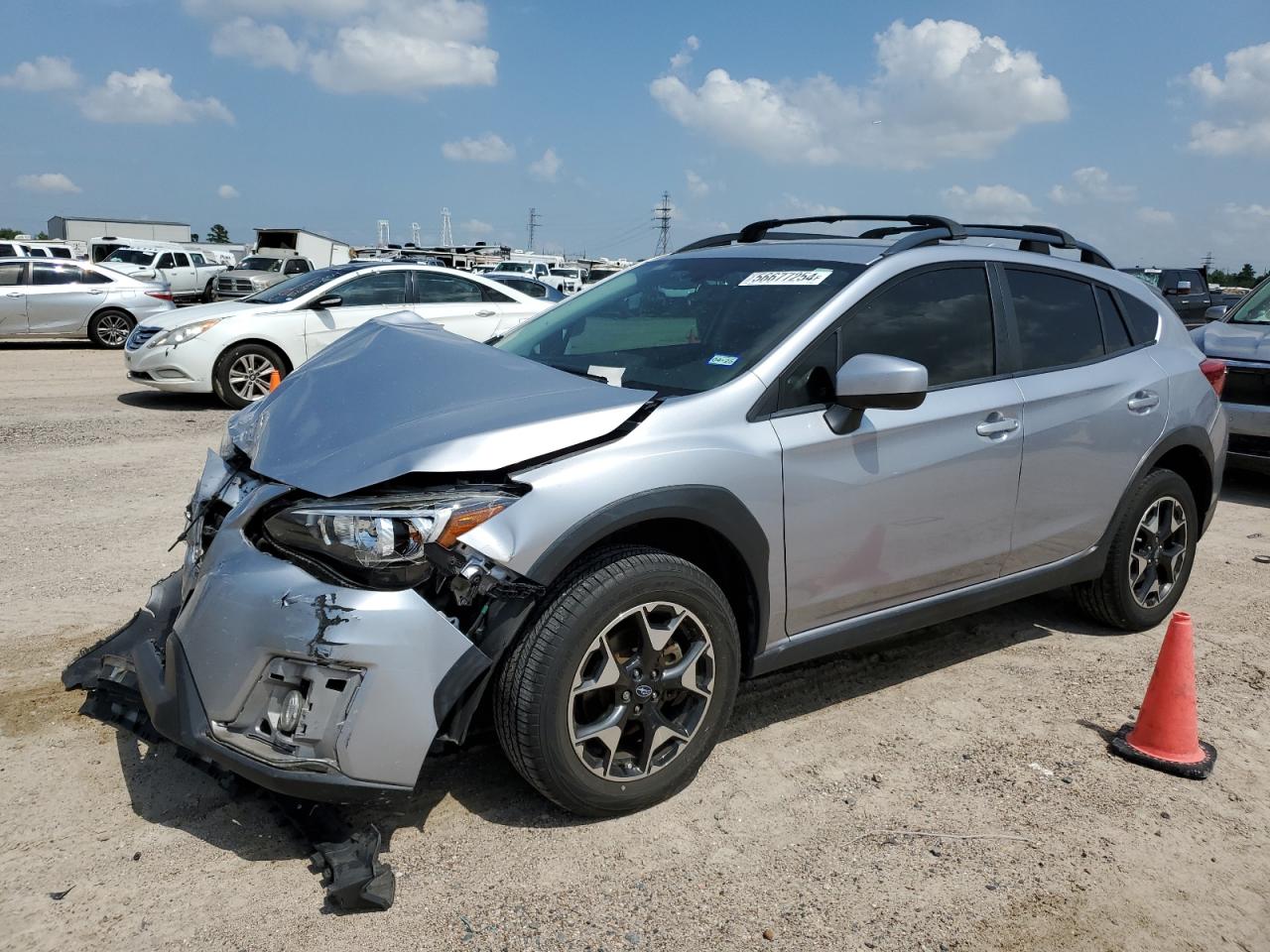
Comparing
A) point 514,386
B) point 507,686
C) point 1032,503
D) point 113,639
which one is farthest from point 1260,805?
point 113,639

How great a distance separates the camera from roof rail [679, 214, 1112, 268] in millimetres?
4211

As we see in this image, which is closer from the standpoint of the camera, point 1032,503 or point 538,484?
point 538,484

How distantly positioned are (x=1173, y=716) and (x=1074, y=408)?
129 centimetres

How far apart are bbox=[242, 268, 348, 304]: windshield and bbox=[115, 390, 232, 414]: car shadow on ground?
1.22m

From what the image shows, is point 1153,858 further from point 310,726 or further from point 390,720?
point 310,726

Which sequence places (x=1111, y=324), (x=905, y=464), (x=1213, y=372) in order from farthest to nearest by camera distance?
(x=1213, y=372)
(x=1111, y=324)
(x=905, y=464)

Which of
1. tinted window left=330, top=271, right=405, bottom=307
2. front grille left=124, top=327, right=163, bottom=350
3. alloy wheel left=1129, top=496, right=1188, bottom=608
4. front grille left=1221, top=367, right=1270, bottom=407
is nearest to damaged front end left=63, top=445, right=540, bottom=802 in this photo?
alloy wheel left=1129, top=496, right=1188, bottom=608

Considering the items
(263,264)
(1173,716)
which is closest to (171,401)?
(1173,716)

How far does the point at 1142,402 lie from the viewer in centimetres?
459

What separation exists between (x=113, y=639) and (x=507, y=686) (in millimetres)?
1557

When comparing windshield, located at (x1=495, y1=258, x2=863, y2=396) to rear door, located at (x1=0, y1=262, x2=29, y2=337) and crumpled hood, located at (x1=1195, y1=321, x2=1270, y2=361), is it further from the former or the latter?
rear door, located at (x1=0, y1=262, x2=29, y2=337)

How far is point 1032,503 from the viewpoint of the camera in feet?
13.6

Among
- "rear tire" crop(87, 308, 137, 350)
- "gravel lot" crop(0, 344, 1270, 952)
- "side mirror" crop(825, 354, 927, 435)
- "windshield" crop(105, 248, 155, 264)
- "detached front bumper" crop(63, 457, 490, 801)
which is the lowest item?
"gravel lot" crop(0, 344, 1270, 952)

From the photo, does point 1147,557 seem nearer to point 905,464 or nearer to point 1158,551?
point 1158,551
